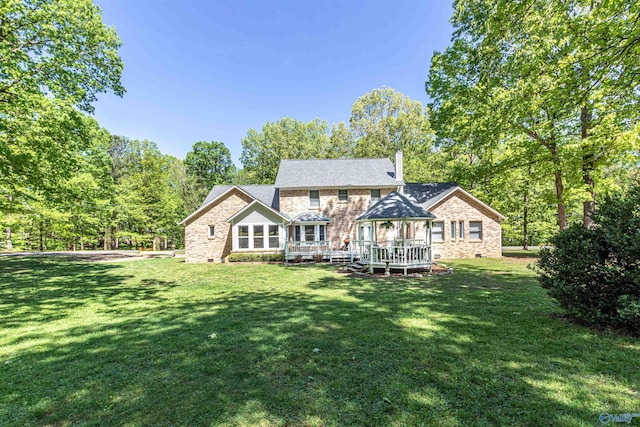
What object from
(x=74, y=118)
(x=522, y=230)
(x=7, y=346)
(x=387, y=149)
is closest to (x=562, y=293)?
(x=7, y=346)

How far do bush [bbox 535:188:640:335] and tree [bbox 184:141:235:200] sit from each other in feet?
131

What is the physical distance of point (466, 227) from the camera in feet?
63.3

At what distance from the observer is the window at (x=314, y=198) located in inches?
827

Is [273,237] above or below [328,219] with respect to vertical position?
below

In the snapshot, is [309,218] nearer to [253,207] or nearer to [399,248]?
[253,207]

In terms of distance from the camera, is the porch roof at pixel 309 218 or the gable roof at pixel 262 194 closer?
the porch roof at pixel 309 218

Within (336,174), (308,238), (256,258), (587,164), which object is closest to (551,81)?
(587,164)

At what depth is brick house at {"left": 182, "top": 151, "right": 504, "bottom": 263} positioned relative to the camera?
1922 cm

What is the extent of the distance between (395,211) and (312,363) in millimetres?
9779

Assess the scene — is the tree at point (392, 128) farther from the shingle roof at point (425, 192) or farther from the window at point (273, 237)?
the window at point (273, 237)

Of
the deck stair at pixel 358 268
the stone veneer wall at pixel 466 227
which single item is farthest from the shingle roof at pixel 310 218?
the stone veneer wall at pixel 466 227

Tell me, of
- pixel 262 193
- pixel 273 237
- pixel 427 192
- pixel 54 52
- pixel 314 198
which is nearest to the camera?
pixel 54 52

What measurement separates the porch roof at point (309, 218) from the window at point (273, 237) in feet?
4.59

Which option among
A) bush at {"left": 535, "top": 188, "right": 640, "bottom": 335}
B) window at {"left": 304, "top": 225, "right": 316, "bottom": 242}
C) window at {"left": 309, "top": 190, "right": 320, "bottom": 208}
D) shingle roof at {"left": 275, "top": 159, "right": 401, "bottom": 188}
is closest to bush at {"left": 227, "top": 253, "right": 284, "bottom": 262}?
window at {"left": 304, "top": 225, "right": 316, "bottom": 242}
